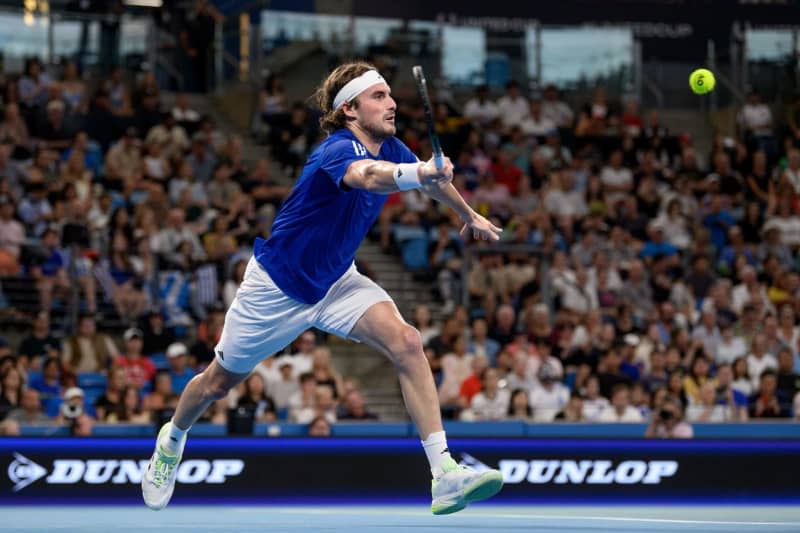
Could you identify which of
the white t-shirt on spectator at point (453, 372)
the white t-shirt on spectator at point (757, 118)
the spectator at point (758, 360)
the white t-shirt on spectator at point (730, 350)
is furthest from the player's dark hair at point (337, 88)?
the white t-shirt on spectator at point (757, 118)

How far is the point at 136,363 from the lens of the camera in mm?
14844

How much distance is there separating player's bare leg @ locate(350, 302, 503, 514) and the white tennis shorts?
113 mm

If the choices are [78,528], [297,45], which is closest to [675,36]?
[297,45]

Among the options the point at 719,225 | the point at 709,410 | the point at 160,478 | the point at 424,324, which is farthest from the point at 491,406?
the point at 719,225

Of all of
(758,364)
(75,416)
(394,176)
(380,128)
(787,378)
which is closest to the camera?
(394,176)

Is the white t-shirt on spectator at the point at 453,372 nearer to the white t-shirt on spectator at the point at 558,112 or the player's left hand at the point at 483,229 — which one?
the player's left hand at the point at 483,229

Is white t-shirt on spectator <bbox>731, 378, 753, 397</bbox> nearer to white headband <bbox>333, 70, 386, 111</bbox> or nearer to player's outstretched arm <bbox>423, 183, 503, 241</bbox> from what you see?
player's outstretched arm <bbox>423, 183, 503, 241</bbox>

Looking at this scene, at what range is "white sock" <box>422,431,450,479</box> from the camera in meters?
7.91

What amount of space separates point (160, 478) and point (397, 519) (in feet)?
5.95

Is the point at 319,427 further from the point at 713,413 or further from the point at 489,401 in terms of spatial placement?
the point at 713,413

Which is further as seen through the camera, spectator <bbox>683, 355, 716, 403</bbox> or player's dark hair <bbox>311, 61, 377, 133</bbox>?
spectator <bbox>683, 355, 716, 403</bbox>

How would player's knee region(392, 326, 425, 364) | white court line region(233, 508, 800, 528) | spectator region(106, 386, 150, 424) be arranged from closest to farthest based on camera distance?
1. player's knee region(392, 326, 425, 364)
2. white court line region(233, 508, 800, 528)
3. spectator region(106, 386, 150, 424)

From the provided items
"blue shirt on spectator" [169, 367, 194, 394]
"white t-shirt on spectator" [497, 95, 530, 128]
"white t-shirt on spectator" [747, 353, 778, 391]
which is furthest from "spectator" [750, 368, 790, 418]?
"white t-shirt on spectator" [497, 95, 530, 128]

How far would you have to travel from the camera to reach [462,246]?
1780 cm
